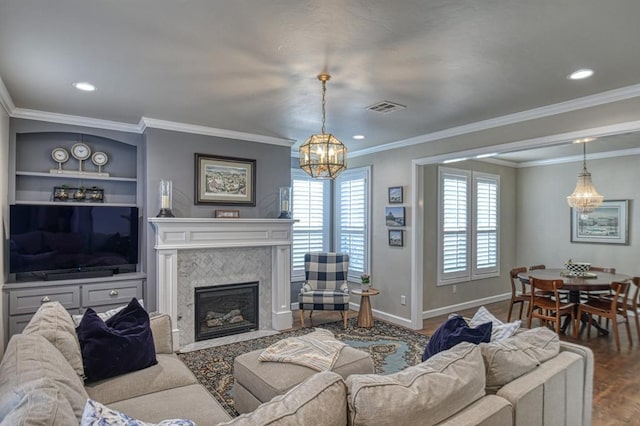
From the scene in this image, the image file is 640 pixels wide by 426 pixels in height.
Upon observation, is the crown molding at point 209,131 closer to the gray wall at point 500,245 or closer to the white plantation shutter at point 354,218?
the white plantation shutter at point 354,218

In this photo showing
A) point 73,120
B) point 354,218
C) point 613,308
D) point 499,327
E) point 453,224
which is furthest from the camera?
point 354,218

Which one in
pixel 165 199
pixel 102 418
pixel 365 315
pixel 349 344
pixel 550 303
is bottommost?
pixel 349 344

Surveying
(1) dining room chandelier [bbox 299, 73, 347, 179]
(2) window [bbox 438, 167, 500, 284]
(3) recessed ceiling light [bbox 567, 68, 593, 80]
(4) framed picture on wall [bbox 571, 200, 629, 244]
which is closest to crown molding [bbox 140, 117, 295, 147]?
(1) dining room chandelier [bbox 299, 73, 347, 179]

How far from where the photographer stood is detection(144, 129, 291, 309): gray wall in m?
4.40

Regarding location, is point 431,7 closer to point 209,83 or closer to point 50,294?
point 209,83

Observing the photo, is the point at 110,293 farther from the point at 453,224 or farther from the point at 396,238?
the point at 453,224

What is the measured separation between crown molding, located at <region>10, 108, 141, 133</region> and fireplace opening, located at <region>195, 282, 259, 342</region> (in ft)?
7.05

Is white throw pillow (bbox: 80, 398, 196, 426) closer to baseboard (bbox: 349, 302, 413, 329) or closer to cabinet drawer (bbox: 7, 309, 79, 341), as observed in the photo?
cabinet drawer (bbox: 7, 309, 79, 341)

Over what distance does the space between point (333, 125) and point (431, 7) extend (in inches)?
102

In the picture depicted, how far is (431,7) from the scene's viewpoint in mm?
2047

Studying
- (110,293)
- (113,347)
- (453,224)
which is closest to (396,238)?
(453,224)

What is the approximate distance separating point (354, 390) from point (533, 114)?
369 cm

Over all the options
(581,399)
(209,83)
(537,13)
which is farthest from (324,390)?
(209,83)

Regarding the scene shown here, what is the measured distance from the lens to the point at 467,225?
21.4 feet
